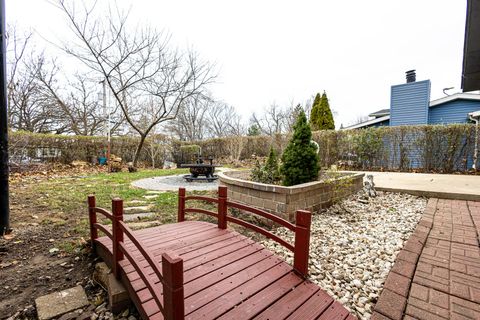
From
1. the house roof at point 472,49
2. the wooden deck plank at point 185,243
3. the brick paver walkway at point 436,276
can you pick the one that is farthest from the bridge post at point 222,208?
the house roof at point 472,49

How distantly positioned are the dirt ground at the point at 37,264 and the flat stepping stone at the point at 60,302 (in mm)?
65

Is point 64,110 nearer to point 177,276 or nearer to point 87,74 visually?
point 87,74

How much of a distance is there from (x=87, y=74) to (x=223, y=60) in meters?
6.15

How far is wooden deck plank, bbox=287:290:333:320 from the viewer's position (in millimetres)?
1482

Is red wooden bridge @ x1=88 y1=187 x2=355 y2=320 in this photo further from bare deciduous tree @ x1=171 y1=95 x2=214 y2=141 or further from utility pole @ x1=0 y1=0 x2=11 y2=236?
bare deciduous tree @ x1=171 y1=95 x2=214 y2=141

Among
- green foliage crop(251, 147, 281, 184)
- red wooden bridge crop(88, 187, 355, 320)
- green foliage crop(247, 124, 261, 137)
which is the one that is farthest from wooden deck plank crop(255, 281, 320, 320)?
green foliage crop(247, 124, 261, 137)

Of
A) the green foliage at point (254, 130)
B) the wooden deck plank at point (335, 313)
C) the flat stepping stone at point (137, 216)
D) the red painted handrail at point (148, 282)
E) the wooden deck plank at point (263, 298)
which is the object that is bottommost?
the wooden deck plank at point (335, 313)

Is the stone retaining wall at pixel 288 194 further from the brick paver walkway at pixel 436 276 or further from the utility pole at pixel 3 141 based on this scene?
the utility pole at pixel 3 141

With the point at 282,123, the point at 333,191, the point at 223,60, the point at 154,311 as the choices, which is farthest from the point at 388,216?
the point at 282,123

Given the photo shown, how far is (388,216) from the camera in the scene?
12.1 ft

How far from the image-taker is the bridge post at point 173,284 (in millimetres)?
1120

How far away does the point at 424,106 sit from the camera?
428 inches

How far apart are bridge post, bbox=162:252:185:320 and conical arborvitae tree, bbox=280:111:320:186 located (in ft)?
10.6

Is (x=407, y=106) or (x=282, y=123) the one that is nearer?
(x=407, y=106)
